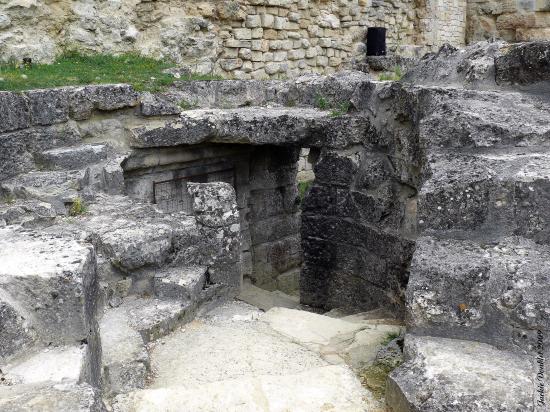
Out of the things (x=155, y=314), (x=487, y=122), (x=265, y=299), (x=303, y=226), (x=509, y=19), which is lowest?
(x=265, y=299)

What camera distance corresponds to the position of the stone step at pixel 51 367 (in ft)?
7.64

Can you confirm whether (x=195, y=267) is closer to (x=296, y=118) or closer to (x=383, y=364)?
(x=383, y=364)

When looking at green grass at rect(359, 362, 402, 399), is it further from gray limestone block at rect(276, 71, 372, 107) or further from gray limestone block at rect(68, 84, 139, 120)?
gray limestone block at rect(276, 71, 372, 107)

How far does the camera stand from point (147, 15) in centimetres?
816

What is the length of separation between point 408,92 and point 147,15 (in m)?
4.89

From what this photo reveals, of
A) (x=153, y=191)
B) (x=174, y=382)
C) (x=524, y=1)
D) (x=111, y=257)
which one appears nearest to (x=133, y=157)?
(x=153, y=191)

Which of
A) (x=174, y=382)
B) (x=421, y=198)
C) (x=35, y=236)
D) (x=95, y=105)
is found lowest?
(x=174, y=382)

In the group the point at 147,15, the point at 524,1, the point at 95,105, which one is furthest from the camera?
the point at 524,1

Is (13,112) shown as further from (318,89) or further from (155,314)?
(318,89)

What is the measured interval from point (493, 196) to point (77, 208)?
9.03ft

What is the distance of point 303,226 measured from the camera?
5.87 meters

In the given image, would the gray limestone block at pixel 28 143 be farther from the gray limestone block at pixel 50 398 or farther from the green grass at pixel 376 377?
the green grass at pixel 376 377

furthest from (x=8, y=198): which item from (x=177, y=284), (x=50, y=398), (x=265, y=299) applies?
(x=265, y=299)

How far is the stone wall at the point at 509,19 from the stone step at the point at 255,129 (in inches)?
346
